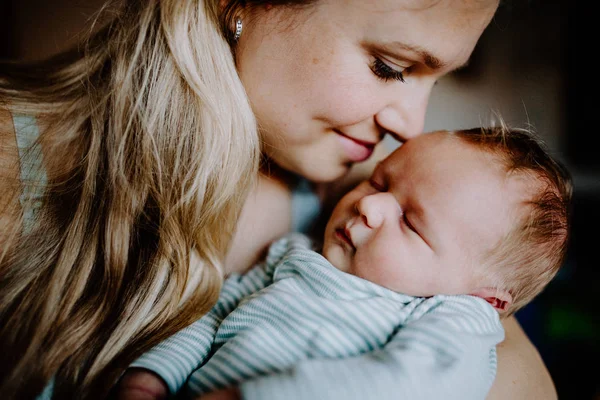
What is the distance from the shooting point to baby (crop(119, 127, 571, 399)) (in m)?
0.65

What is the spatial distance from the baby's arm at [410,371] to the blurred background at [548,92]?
418mm

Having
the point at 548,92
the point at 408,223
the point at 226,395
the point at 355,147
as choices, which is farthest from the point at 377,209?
the point at 548,92

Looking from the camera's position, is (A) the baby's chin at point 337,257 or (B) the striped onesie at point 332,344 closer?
(B) the striped onesie at point 332,344

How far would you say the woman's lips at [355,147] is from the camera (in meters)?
0.92

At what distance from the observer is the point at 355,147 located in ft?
3.09

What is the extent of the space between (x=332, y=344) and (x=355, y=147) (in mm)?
436

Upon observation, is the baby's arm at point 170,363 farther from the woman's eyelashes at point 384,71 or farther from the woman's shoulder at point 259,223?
the woman's eyelashes at point 384,71

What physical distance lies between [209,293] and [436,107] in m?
0.76

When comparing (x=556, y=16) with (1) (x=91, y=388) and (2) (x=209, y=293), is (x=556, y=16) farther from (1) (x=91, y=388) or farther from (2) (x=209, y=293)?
(1) (x=91, y=388)

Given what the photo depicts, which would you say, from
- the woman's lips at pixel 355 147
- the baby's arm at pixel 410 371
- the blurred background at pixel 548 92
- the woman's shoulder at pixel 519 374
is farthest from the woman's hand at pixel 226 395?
the blurred background at pixel 548 92

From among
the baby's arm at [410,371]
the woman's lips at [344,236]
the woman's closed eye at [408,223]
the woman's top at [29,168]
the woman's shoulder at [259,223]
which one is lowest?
the woman's shoulder at [259,223]

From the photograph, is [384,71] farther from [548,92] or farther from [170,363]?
[170,363]

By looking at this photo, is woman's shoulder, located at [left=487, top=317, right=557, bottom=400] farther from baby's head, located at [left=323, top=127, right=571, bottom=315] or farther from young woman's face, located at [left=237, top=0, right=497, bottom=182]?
young woman's face, located at [left=237, top=0, right=497, bottom=182]

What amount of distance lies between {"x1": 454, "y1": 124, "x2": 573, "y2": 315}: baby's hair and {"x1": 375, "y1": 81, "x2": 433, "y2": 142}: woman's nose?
0.33 ft
